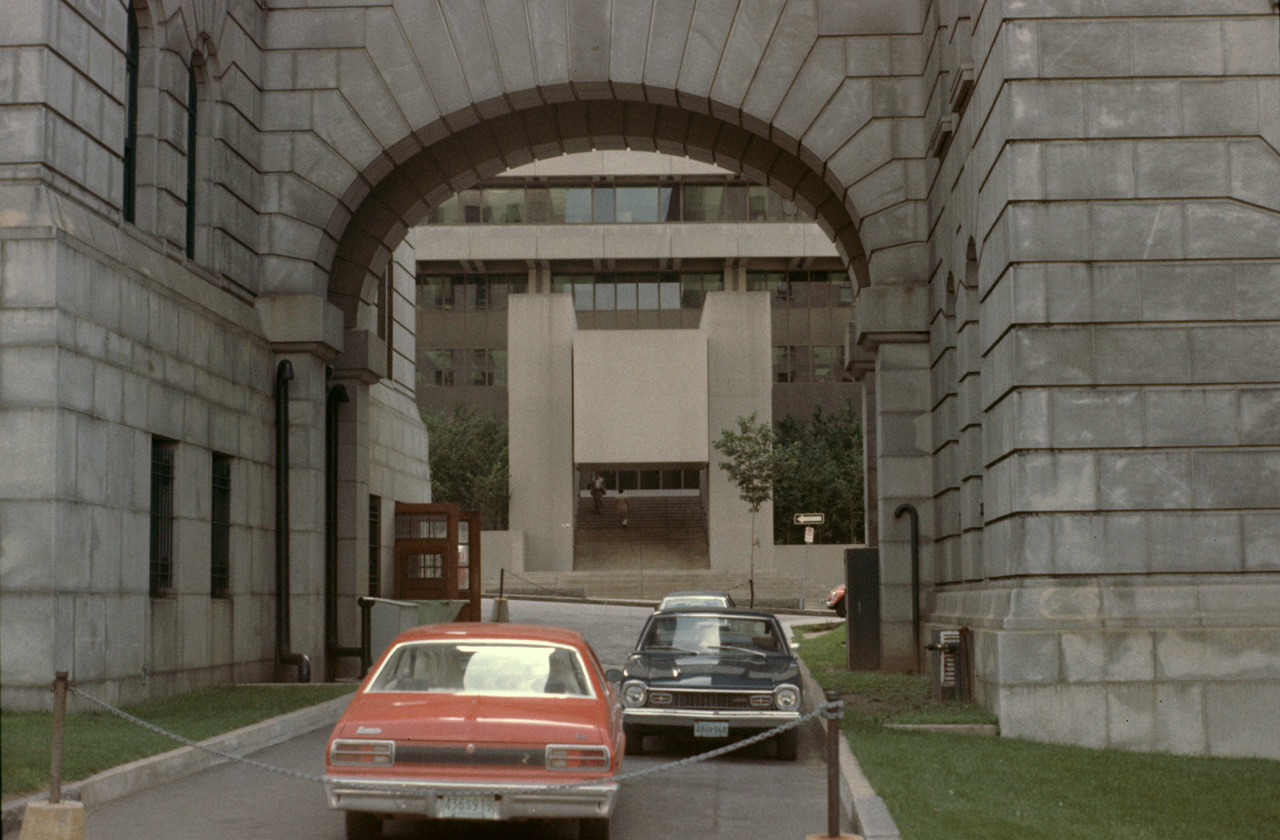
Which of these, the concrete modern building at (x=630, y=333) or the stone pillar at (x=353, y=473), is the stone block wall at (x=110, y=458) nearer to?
the stone pillar at (x=353, y=473)

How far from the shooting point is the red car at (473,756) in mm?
7922

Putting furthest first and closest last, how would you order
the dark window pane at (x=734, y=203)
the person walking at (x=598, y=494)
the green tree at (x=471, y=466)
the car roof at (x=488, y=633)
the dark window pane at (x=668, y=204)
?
the dark window pane at (x=668, y=204) < the dark window pane at (x=734, y=203) < the person walking at (x=598, y=494) < the green tree at (x=471, y=466) < the car roof at (x=488, y=633)

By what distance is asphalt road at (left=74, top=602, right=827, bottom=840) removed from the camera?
9.25 metres

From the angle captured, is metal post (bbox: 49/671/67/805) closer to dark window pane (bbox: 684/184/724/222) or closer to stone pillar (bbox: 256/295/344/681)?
stone pillar (bbox: 256/295/344/681)

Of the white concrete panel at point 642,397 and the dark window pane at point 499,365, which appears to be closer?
the white concrete panel at point 642,397

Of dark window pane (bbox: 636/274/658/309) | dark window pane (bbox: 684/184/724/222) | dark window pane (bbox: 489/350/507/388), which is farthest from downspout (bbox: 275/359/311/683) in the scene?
dark window pane (bbox: 489/350/507/388)

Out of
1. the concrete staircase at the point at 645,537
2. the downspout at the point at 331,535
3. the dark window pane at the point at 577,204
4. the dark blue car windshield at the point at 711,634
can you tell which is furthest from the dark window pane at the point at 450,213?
the dark blue car windshield at the point at 711,634

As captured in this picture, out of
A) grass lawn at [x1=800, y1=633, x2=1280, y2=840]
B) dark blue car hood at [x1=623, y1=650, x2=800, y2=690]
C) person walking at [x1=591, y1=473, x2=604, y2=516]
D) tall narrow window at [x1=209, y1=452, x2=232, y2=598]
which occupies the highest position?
person walking at [x1=591, y1=473, x2=604, y2=516]

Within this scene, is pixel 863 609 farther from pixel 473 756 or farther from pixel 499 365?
pixel 499 365

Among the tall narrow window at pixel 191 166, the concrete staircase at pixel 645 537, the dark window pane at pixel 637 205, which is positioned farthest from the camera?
the dark window pane at pixel 637 205

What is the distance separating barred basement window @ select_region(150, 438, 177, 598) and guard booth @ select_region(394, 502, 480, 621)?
30.3 ft

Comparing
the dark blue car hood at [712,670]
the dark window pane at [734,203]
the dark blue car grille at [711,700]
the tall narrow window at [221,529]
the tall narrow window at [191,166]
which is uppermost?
the dark window pane at [734,203]

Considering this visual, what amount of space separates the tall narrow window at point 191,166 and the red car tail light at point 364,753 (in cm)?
1218

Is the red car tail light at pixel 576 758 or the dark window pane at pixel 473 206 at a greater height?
the dark window pane at pixel 473 206
